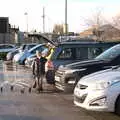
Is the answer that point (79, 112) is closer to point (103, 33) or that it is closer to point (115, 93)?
point (115, 93)

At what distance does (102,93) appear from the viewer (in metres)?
10.3

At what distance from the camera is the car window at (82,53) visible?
56.2 feet

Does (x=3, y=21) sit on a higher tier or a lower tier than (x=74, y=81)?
higher

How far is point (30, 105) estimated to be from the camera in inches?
509

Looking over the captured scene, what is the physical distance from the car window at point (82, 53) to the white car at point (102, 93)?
6.12 metres

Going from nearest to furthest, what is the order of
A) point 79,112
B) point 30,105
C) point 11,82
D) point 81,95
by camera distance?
1. point 81,95
2. point 79,112
3. point 30,105
4. point 11,82

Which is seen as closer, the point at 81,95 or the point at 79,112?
the point at 81,95

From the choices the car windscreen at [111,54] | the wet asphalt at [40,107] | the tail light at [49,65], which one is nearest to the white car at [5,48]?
the wet asphalt at [40,107]

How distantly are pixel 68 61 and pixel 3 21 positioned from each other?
39.3 ft

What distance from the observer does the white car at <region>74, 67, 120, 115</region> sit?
10.2 metres

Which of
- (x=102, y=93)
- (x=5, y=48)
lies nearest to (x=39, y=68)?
(x=102, y=93)

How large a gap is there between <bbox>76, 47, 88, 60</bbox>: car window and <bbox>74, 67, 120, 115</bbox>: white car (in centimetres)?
612

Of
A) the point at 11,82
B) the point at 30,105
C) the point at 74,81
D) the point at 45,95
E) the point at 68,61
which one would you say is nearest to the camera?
the point at 30,105

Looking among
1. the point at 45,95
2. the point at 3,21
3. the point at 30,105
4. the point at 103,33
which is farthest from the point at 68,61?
the point at 103,33
